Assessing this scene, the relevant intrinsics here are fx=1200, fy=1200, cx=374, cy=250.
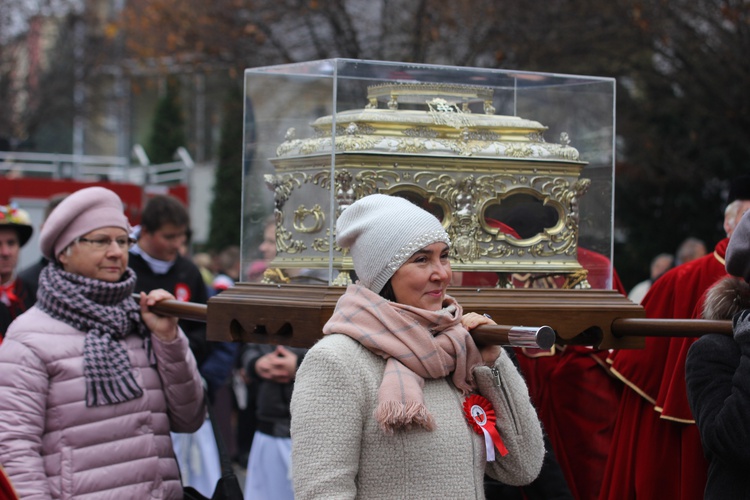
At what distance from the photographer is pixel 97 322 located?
4.40 metres

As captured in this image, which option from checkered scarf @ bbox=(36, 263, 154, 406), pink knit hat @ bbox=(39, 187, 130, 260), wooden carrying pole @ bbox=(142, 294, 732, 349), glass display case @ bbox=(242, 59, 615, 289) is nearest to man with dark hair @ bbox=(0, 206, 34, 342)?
pink knit hat @ bbox=(39, 187, 130, 260)

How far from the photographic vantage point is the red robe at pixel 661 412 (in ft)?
14.6

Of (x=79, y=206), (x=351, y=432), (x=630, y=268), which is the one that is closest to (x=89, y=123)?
(x=630, y=268)

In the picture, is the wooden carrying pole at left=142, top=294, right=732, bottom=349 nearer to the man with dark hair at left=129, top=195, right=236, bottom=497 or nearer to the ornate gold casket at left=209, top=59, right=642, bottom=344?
the ornate gold casket at left=209, top=59, right=642, bottom=344

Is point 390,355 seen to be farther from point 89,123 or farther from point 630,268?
point 89,123

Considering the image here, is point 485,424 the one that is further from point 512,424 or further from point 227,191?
point 227,191

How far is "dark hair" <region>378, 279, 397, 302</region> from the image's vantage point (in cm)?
333

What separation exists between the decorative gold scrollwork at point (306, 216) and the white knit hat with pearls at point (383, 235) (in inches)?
34.2

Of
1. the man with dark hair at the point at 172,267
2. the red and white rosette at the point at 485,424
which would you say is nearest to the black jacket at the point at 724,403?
the red and white rosette at the point at 485,424

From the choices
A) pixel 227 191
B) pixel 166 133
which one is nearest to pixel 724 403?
pixel 227 191

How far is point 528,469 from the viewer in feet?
11.1

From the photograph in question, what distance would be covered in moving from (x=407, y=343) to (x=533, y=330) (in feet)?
1.13

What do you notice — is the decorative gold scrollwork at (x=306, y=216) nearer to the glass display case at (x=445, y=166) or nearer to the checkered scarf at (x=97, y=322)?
the glass display case at (x=445, y=166)

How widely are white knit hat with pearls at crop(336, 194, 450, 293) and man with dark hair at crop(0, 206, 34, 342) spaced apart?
3.08 m
